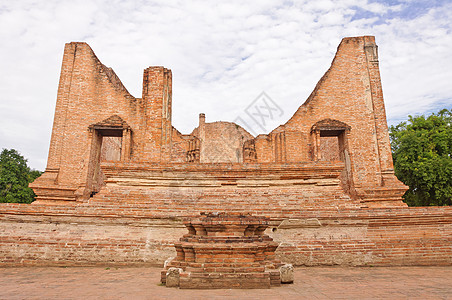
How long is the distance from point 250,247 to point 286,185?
2634 millimetres

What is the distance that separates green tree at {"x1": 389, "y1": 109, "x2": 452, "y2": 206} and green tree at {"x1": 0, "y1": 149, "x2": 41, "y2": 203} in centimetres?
1992

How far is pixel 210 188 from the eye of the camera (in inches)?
246

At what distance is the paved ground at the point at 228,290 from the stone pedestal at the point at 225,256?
6.3 inches

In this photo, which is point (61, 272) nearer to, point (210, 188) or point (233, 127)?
point (210, 188)

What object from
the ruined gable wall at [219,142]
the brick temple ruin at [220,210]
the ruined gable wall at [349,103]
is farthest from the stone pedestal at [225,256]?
the ruined gable wall at [219,142]

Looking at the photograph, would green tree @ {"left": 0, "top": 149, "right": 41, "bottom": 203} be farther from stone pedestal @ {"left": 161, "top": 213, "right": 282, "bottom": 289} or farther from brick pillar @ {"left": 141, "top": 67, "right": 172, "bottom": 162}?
stone pedestal @ {"left": 161, "top": 213, "right": 282, "bottom": 289}

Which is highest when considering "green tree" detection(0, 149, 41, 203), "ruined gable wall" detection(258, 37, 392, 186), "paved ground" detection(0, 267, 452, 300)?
"ruined gable wall" detection(258, 37, 392, 186)

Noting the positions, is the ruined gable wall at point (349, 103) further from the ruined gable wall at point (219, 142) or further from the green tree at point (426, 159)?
the ruined gable wall at point (219, 142)

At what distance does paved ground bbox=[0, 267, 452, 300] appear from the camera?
341cm

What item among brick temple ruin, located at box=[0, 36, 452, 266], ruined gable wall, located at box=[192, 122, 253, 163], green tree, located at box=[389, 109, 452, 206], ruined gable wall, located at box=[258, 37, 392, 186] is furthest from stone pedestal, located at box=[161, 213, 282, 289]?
ruined gable wall, located at box=[192, 122, 253, 163]

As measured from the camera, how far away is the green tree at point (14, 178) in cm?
1742

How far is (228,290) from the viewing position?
3.59 metres

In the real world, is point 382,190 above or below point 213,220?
above

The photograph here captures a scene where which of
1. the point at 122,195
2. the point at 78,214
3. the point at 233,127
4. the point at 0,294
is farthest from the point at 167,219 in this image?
the point at 233,127
